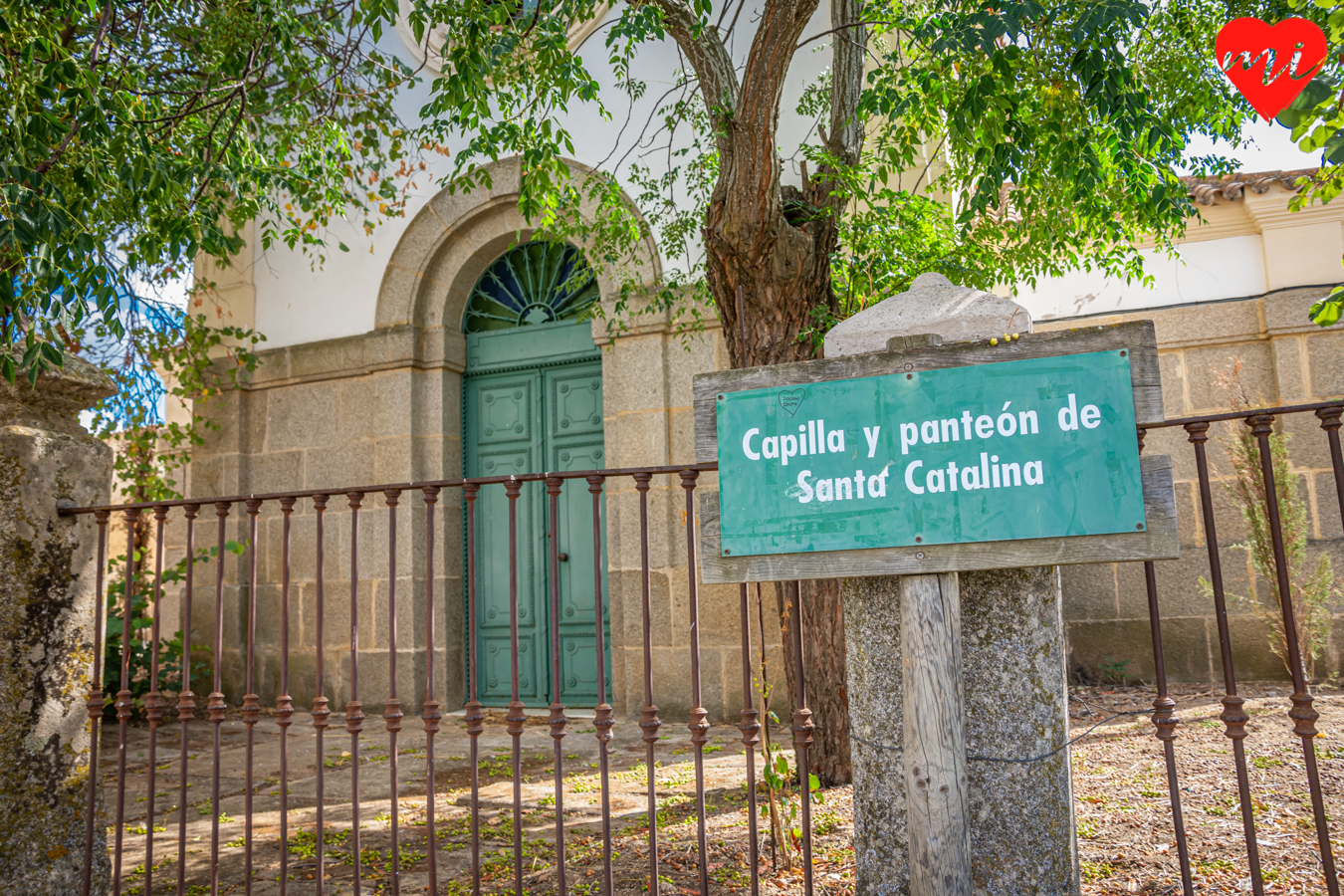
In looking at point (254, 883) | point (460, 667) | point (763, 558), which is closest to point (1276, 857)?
point (763, 558)

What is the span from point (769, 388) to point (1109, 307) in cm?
498

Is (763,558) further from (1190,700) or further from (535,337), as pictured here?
(535,337)

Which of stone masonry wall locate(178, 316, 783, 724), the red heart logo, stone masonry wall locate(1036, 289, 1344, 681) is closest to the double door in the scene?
stone masonry wall locate(178, 316, 783, 724)

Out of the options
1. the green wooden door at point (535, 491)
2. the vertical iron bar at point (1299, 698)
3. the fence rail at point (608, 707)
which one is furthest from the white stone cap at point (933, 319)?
the green wooden door at point (535, 491)

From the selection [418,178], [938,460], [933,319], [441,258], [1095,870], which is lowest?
[1095,870]

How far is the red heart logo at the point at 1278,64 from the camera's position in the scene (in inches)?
93.0

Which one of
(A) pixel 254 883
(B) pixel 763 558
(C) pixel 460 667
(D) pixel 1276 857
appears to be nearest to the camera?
(B) pixel 763 558

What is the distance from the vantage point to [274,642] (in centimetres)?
758

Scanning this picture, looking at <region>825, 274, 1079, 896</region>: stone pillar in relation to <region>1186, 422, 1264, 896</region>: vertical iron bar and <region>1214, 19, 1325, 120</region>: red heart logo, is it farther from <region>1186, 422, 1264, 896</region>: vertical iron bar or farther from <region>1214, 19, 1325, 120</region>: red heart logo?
<region>1214, 19, 1325, 120</region>: red heart logo

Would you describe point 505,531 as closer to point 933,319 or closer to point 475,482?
point 475,482

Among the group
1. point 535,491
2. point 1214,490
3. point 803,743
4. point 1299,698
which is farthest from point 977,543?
point 535,491

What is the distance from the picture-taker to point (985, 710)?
2.29 metres

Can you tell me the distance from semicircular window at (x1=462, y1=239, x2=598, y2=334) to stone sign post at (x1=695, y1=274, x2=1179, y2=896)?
202 inches

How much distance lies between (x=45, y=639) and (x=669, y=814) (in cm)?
254
